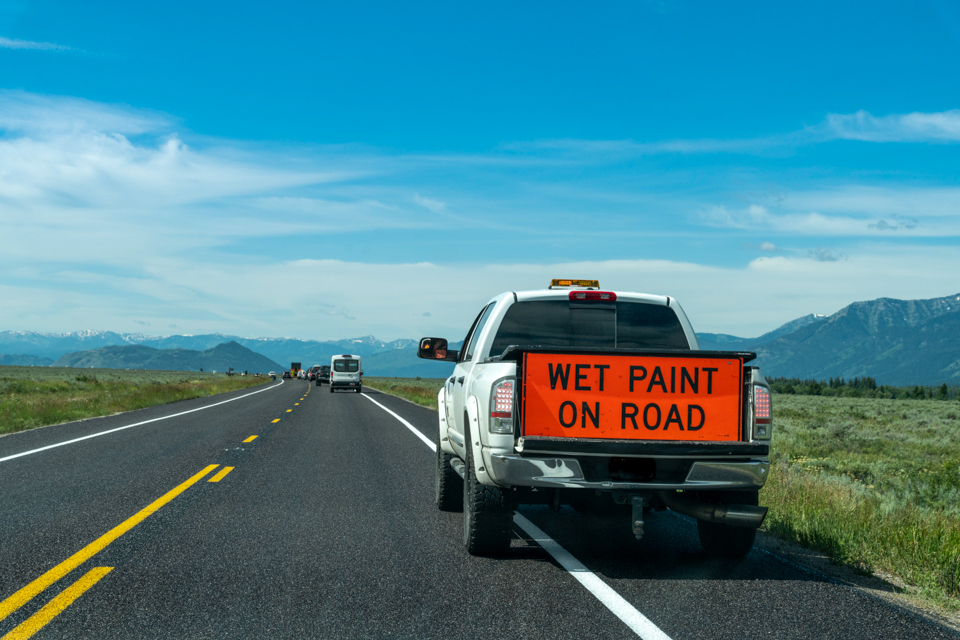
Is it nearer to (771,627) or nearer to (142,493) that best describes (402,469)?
(142,493)

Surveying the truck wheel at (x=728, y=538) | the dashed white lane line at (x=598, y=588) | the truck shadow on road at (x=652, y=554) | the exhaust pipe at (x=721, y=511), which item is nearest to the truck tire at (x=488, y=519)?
the truck shadow on road at (x=652, y=554)

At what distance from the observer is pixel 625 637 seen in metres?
4.02

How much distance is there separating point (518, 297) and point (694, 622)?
124 inches

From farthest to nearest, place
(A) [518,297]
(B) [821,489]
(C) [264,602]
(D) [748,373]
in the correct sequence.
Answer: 1. (B) [821,489]
2. (A) [518,297]
3. (D) [748,373]
4. (C) [264,602]

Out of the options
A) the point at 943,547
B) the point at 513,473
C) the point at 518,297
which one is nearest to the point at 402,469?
the point at 518,297

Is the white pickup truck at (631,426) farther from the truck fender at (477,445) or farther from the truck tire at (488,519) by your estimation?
the truck tire at (488,519)

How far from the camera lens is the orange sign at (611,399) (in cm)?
518

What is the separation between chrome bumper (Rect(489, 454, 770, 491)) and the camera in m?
5.12

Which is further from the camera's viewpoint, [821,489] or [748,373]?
[821,489]

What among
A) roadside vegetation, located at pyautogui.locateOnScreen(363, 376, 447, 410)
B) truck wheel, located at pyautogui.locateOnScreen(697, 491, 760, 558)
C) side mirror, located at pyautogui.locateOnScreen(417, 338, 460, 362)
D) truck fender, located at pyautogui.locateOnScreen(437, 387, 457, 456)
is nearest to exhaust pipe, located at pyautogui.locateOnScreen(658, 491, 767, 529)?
truck wheel, located at pyautogui.locateOnScreen(697, 491, 760, 558)

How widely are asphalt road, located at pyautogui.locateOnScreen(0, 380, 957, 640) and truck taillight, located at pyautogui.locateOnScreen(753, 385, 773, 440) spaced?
41.6 inches

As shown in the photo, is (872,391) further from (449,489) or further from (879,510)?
(449,489)

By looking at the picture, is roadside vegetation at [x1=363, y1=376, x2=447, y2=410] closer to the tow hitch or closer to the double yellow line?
the double yellow line

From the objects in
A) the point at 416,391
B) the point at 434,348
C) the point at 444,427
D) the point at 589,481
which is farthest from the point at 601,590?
the point at 416,391
